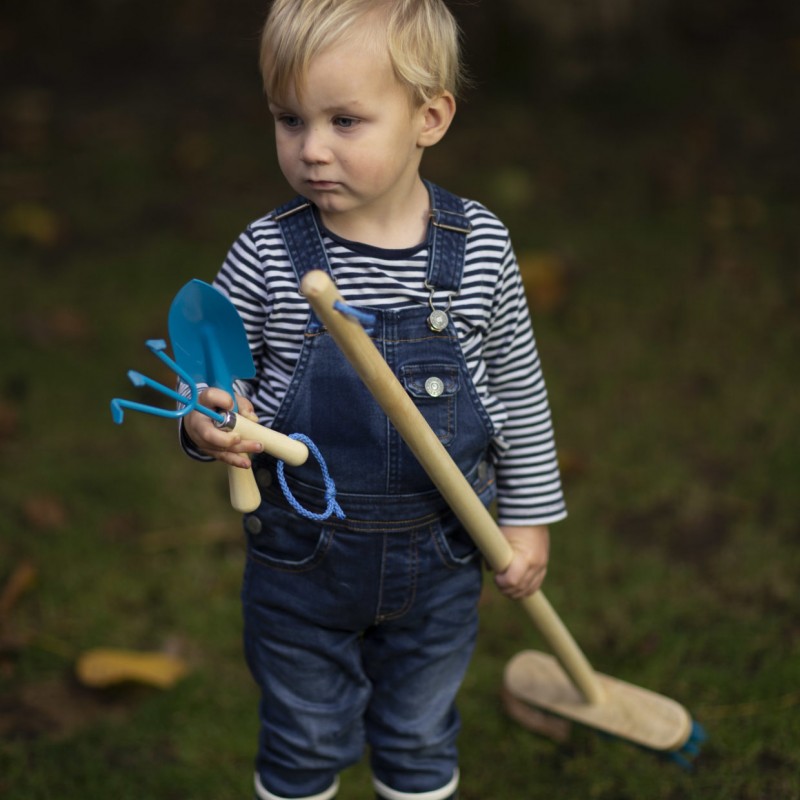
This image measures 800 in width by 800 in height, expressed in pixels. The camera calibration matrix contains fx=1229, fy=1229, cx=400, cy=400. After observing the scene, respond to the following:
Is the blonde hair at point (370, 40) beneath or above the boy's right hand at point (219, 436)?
above

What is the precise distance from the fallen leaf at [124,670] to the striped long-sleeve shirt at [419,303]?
989mm

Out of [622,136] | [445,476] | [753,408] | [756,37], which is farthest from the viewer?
[756,37]

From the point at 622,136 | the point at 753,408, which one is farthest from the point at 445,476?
the point at 622,136

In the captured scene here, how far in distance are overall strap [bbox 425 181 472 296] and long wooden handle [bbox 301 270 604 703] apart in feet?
0.69

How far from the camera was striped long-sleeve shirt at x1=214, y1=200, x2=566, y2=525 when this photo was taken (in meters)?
1.80

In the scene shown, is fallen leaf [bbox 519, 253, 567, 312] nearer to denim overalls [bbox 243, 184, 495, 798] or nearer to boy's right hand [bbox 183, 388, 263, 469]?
denim overalls [bbox 243, 184, 495, 798]

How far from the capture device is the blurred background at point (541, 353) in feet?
8.51

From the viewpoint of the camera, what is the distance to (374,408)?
5.93 feet

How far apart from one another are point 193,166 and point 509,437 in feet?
11.1

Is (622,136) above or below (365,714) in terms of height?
above

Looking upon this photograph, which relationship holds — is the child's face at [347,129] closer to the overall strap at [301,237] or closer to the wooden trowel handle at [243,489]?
the overall strap at [301,237]

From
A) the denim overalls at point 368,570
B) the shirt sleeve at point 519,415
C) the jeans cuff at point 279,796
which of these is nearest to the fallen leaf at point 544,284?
the shirt sleeve at point 519,415

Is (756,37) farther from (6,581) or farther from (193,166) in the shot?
(6,581)

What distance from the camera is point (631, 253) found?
4.39m
